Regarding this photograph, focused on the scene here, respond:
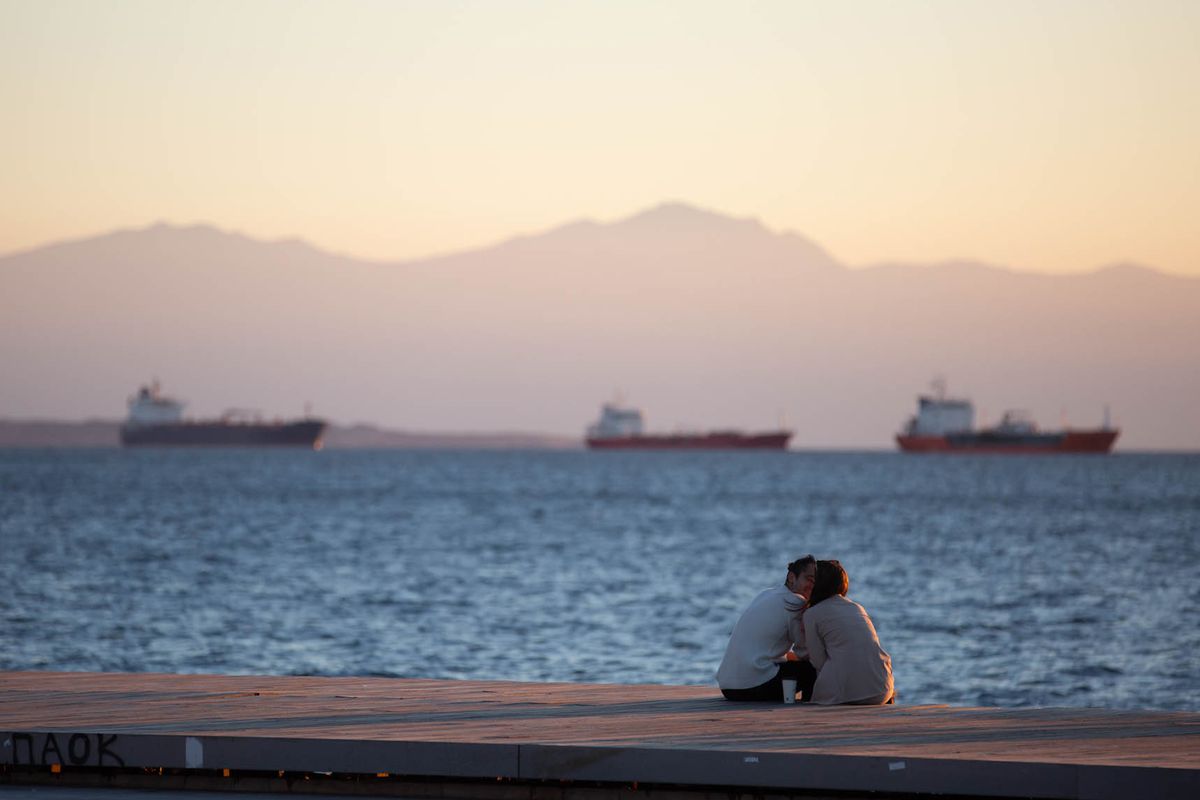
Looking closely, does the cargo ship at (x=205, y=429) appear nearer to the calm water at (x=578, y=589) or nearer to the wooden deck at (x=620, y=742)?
the calm water at (x=578, y=589)

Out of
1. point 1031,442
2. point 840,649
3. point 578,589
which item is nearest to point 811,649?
point 840,649

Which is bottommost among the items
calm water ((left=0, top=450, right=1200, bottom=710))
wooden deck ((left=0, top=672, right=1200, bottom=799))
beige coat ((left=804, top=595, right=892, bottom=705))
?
calm water ((left=0, top=450, right=1200, bottom=710))

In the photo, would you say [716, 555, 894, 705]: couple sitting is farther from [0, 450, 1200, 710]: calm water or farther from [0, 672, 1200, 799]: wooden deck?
[0, 450, 1200, 710]: calm water

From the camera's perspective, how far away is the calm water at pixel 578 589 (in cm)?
1825

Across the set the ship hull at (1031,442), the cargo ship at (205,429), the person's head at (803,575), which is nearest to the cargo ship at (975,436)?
the ship hull at (1031,442)

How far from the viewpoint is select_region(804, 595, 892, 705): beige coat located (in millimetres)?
Answer: 7656

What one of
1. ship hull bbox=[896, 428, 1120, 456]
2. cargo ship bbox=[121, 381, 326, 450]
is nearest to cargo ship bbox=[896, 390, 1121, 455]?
ship hull bbox=[896, 428, 1120, 456]

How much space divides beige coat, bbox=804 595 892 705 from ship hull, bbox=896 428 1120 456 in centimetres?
16578

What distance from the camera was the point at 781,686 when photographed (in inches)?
309

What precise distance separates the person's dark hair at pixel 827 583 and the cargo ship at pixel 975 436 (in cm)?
16528

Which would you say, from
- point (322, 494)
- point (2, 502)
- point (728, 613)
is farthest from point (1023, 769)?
point (322, 494)

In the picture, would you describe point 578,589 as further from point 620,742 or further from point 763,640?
point 620,742

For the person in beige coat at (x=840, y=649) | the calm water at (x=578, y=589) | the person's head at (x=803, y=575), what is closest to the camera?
the person in beige coat at (x=840, y=649)

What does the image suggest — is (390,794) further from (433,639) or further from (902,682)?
(433,639)
